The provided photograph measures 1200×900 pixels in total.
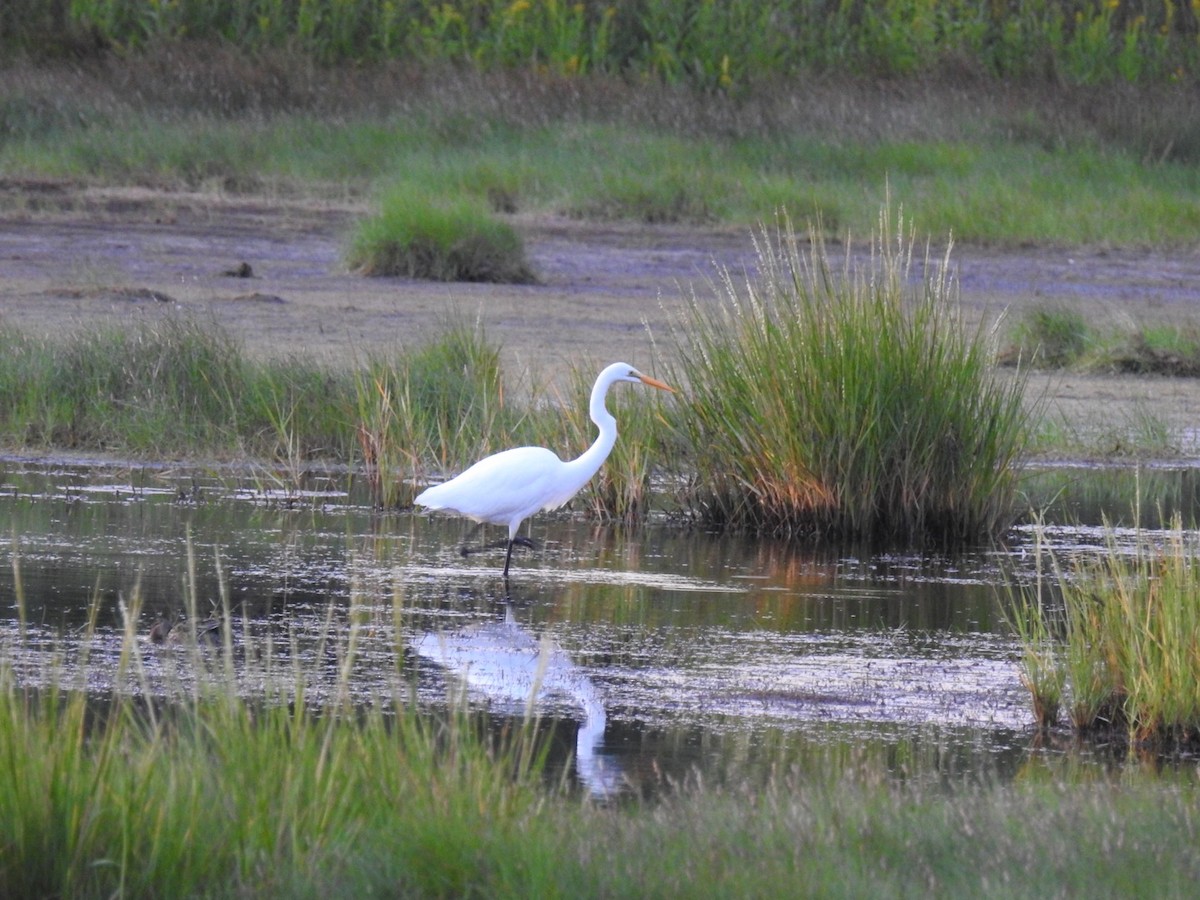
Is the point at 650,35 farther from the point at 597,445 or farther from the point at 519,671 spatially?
the point at 519,671

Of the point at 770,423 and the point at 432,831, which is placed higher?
the point at 770,423

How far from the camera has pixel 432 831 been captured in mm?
4273

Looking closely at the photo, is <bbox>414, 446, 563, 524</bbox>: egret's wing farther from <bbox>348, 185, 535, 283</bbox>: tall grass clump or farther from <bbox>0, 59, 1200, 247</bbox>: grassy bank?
<bbox>0, 59, 1200, 247</bbox>: grassy bank

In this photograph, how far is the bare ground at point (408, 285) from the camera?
14844 millimetres

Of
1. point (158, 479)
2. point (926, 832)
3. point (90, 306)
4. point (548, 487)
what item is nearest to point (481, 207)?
point (90, 306)

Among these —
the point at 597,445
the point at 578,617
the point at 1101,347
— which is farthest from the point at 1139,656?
the point at 1101,347

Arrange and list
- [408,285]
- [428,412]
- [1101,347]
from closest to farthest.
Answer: [428,412], [1101,347], [408,285]

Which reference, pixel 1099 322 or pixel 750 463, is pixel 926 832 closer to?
pixel 750 463

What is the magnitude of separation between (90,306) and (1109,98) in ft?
49.3

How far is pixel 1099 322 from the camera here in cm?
1803

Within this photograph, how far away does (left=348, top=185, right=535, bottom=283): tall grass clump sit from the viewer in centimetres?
1864

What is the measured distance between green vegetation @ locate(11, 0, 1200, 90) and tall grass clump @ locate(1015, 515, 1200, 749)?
2114 centimetres

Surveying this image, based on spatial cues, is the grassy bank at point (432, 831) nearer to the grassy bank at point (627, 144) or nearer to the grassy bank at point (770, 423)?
the grassy bank at point (770, 423)

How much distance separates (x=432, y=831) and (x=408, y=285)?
14223 millimetres
